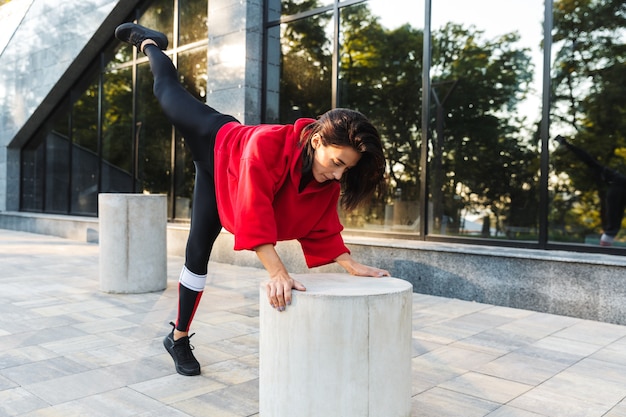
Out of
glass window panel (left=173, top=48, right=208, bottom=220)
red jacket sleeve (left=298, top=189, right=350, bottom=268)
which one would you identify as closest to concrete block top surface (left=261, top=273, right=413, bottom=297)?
red jacket sleeve (left=298, top=189, right=350, bottom=268)

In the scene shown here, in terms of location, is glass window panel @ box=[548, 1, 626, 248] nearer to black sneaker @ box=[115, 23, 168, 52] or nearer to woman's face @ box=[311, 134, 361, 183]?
black sneaker @ box=[115, 23, 168, 52]

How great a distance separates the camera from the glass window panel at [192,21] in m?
10.2

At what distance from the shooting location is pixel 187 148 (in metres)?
10.6

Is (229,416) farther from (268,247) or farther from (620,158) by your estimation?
(620,158)

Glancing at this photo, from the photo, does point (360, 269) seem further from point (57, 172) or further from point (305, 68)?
point (57, 172)

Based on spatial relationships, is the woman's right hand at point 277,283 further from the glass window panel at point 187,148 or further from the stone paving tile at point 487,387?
the glass window panel at point 187,148

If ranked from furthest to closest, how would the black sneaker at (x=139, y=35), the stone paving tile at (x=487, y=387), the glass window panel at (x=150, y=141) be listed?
the glass window panel at (x=150, y=141), the black sneaker at (x=139, y=35), the stone paving tile at (x=487, y=387)

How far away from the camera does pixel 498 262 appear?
5547 mm

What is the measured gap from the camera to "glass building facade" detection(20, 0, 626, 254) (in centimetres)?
790

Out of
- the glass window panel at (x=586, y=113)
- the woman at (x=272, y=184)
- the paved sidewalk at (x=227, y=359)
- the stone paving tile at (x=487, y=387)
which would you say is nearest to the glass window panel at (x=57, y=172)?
the paved sidewalk at (x=227, y=359)

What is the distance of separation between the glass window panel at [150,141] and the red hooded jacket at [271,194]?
8.39 m

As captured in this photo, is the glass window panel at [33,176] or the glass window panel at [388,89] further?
the glass window panel at [33,176]

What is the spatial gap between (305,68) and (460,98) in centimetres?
285

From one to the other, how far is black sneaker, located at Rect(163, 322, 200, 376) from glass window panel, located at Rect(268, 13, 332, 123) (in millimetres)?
5678
